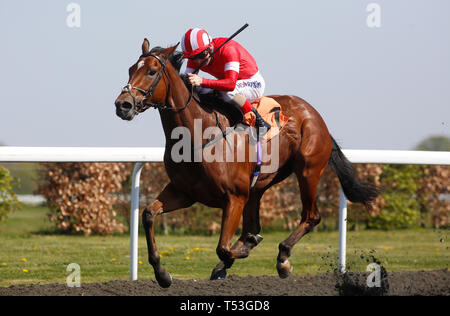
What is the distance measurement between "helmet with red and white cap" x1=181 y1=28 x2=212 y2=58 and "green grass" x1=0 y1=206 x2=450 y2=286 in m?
1.94

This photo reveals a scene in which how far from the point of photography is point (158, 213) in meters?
3.87

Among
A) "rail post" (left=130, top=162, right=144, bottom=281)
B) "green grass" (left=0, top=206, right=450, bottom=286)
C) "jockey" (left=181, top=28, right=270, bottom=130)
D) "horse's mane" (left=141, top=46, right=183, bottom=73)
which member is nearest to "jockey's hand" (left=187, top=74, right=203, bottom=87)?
"jockey" (left=181, top=28, right=270, bottom=130)

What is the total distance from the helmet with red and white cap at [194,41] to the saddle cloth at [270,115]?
515 millimetres

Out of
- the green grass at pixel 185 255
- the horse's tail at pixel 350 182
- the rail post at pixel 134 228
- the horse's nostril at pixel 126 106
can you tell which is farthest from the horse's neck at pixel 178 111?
the green grass at pixel 185 255

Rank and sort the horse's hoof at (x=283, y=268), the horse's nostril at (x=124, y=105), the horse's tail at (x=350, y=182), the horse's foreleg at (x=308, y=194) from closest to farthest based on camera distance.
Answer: the horse's nostril at (x=124, y=105)
the horse's hoof at (x=283, y=268)
the horse's foreleg at (x=308, y=194)
the horse's tail at (x=350, y=182)

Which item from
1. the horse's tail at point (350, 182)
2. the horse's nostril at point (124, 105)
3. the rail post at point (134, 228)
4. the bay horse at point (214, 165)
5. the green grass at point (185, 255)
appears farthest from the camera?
the green grass at point (185, 255)

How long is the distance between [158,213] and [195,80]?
2.74 feet

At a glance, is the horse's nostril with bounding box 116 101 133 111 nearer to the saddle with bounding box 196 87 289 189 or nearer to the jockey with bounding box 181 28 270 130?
the jockey with bounding box 181 28 270 130

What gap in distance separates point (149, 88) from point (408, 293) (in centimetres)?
233

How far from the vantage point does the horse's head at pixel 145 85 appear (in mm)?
3377

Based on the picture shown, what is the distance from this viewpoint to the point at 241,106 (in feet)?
13.1

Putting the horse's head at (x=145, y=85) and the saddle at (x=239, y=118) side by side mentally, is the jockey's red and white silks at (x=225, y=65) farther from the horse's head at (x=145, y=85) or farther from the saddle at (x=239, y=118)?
the horse's head at (x=145, y=85)

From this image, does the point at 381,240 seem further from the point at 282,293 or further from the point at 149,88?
the point at 149,88
